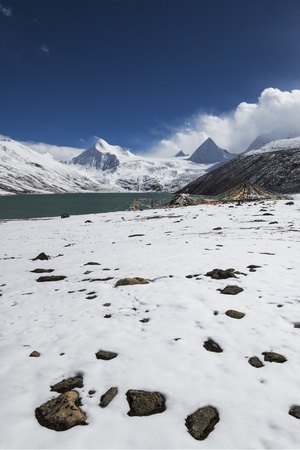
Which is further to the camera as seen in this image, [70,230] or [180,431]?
[70,230]

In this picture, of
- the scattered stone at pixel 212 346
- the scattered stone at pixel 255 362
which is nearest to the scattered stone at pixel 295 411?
the scattered stone at pixel 255 362

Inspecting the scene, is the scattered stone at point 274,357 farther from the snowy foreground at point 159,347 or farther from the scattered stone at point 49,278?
the scattered stone at point 49,278

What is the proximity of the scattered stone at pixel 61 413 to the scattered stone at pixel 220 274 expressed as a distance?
282 inches

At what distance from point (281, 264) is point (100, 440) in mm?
10467

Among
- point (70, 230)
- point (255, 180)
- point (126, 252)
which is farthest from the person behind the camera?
point (255, 180)

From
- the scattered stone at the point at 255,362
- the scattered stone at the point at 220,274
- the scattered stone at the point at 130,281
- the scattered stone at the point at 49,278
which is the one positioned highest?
the scattered stone at the point at 220,274

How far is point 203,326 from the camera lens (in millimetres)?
7465

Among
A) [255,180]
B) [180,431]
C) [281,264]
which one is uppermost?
[255,180]

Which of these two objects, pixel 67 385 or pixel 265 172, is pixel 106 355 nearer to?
pixel 67 385

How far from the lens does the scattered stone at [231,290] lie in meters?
9.40

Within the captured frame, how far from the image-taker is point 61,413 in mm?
Result: 4719

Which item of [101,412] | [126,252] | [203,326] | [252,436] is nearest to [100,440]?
[101,412]

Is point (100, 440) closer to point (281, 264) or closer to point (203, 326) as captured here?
point (203, 326)

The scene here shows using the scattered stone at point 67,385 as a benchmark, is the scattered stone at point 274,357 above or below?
above
